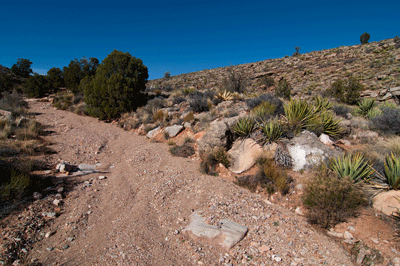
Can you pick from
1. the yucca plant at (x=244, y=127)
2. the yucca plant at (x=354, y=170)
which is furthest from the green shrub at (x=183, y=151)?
the yucca plant at (x=354, y=170)

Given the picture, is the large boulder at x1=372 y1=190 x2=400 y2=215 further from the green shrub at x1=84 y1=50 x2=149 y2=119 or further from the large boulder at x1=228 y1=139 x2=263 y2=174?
the green shrub at x1=84 y1=50 x2=149 y2=119

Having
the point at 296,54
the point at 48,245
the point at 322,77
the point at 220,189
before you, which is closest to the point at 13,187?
the point at 48,245

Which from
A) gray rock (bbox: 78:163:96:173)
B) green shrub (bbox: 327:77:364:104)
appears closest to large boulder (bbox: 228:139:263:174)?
gray rock (bbox: 78:163:96:173)

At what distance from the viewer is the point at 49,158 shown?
22.1 ft

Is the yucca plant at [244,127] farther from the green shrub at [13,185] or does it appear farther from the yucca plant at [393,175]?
the green shrub at [13,185]

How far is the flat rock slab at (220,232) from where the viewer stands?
131 inches

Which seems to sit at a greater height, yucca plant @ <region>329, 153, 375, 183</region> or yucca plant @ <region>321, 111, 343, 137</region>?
yucca plant @ <region>321, 111, 343, 137</region>

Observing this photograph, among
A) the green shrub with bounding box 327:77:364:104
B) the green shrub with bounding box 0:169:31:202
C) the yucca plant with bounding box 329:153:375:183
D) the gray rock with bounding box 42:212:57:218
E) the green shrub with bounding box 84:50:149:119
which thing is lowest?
the gray rock with bounding box 42:212:57:218

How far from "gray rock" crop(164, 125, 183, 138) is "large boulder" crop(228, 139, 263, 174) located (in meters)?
3.96

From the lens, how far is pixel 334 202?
3.72 metres

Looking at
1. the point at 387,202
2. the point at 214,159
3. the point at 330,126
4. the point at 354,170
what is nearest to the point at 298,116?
the point at 330,126

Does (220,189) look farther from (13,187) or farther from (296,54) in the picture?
(296,54)

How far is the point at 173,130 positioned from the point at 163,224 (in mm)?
6547

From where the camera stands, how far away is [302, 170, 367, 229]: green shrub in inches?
143
